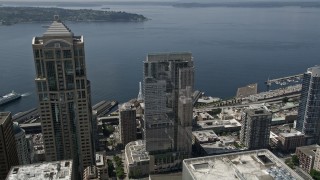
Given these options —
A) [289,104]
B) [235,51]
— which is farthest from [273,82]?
[235,51]

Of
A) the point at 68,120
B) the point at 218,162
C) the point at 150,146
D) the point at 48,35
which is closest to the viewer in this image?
the point at 218,162

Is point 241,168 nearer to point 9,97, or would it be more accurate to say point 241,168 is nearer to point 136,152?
point 136,152

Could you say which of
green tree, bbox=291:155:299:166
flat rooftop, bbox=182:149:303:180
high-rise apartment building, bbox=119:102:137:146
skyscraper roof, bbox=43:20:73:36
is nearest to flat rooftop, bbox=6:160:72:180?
flat rooftop, bbox=182:149:303:180

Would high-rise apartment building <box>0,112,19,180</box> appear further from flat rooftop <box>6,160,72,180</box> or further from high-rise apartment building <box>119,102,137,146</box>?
high-rise apartment building <box>119,102,137,146</box>

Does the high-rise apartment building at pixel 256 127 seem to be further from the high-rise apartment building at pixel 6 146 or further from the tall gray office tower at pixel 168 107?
the high-rise apartment building at pixel 6 146

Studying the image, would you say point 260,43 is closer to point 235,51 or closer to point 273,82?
point 235,51

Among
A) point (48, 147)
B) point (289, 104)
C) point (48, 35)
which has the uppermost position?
point (48, 35)
